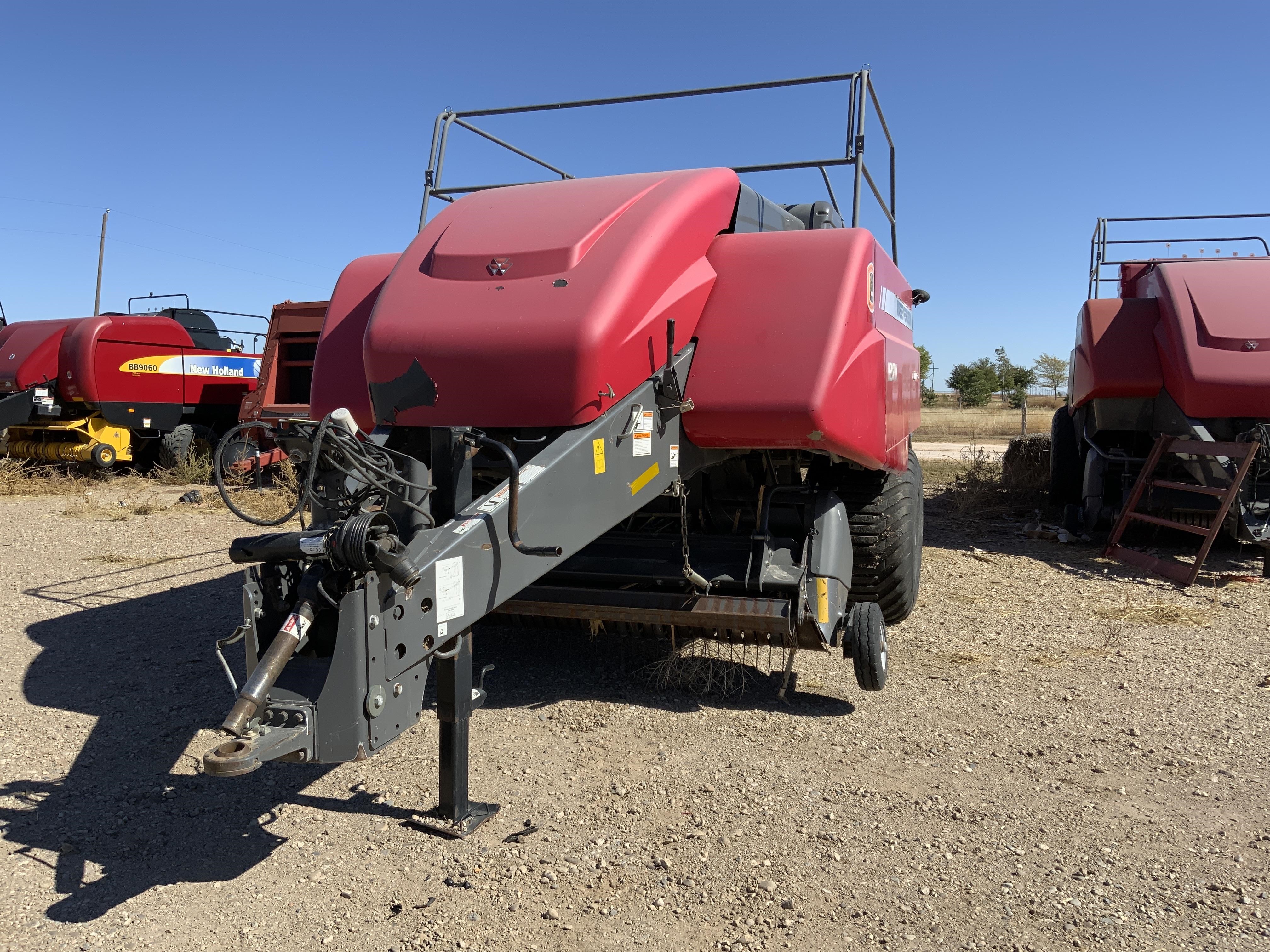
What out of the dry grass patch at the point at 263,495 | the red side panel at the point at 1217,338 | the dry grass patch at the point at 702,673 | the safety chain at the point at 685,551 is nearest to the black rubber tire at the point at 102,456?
the dry grass patch at the point at 263,495

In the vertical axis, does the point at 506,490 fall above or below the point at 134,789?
above

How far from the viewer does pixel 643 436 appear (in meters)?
3.43

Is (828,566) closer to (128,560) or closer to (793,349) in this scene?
(793,349)

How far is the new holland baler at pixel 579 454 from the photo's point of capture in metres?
2.57

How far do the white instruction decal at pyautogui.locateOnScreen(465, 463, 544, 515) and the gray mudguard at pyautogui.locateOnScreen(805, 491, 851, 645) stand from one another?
4.65 ft

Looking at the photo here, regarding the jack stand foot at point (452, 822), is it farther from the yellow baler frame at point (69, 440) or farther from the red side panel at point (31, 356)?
the red side panel at point (31, 356)

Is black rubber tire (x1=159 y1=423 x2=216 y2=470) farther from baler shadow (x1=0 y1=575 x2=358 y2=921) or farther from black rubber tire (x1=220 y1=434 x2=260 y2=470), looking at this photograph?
baler shadow (x1=0 y1=575 x2=358 y2=921)

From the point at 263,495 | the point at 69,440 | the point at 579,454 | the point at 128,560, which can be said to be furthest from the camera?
the point at 69,440

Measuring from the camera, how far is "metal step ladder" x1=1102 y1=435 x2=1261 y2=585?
6578 mm

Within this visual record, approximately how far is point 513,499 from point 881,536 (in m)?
2.23

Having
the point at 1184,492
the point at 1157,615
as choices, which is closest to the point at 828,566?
the point at 1157,615

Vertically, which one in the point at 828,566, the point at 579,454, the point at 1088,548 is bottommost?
the point at 1088,548

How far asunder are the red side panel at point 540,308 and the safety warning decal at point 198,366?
31.4 ft

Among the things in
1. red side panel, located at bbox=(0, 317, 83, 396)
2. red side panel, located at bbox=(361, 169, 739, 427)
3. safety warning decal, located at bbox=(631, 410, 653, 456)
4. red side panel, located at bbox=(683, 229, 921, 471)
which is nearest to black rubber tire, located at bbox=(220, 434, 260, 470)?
red side panel, located at bbox=(0, 317, 83, 396)
